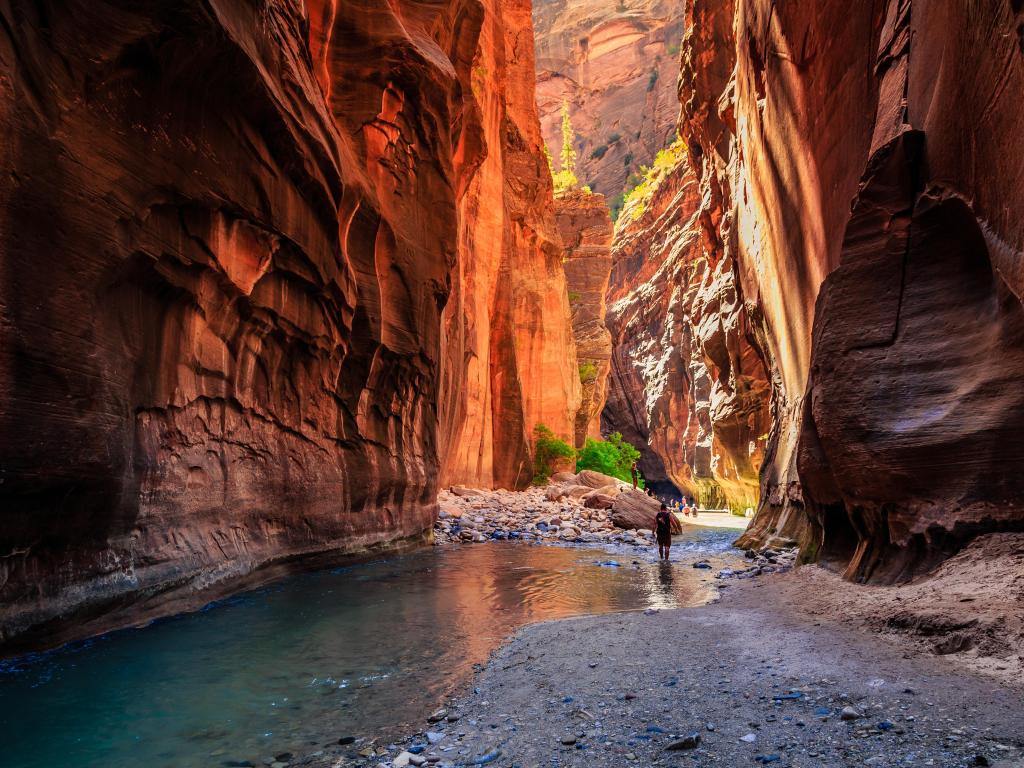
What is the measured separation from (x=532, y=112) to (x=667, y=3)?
6712cm

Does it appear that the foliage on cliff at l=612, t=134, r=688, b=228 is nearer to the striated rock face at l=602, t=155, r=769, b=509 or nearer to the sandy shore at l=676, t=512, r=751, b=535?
the striated rock face at l=602, t=155, r=769, b=509

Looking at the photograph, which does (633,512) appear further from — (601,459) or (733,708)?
(601,459)

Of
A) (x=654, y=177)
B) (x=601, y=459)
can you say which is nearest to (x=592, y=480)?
(x=601, y=459)

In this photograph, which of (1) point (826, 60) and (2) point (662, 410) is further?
(2) point (662, 410)

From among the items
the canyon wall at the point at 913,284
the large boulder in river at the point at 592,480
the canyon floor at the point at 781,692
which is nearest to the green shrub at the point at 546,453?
the large boulder in river at the point at 592,480

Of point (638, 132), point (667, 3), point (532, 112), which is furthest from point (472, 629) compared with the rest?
point (667, 3)

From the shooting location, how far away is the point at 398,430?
14.9 meters

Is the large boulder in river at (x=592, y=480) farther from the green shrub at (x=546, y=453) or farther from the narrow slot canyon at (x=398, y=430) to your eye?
the narrow slot canyon at (x=398, y=430)

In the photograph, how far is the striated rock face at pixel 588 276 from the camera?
48.0m

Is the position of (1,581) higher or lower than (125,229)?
lower

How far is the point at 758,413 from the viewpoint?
31500 millimetres

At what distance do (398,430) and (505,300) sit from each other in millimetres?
15382

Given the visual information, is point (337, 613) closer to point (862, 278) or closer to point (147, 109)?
point (147, 109)

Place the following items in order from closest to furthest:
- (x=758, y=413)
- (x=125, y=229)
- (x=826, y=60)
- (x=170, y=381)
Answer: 1. (x=125, y=229)
2. (x=170, y=381)
3. (x=826, y=60)
4. (x=758, y=413)
